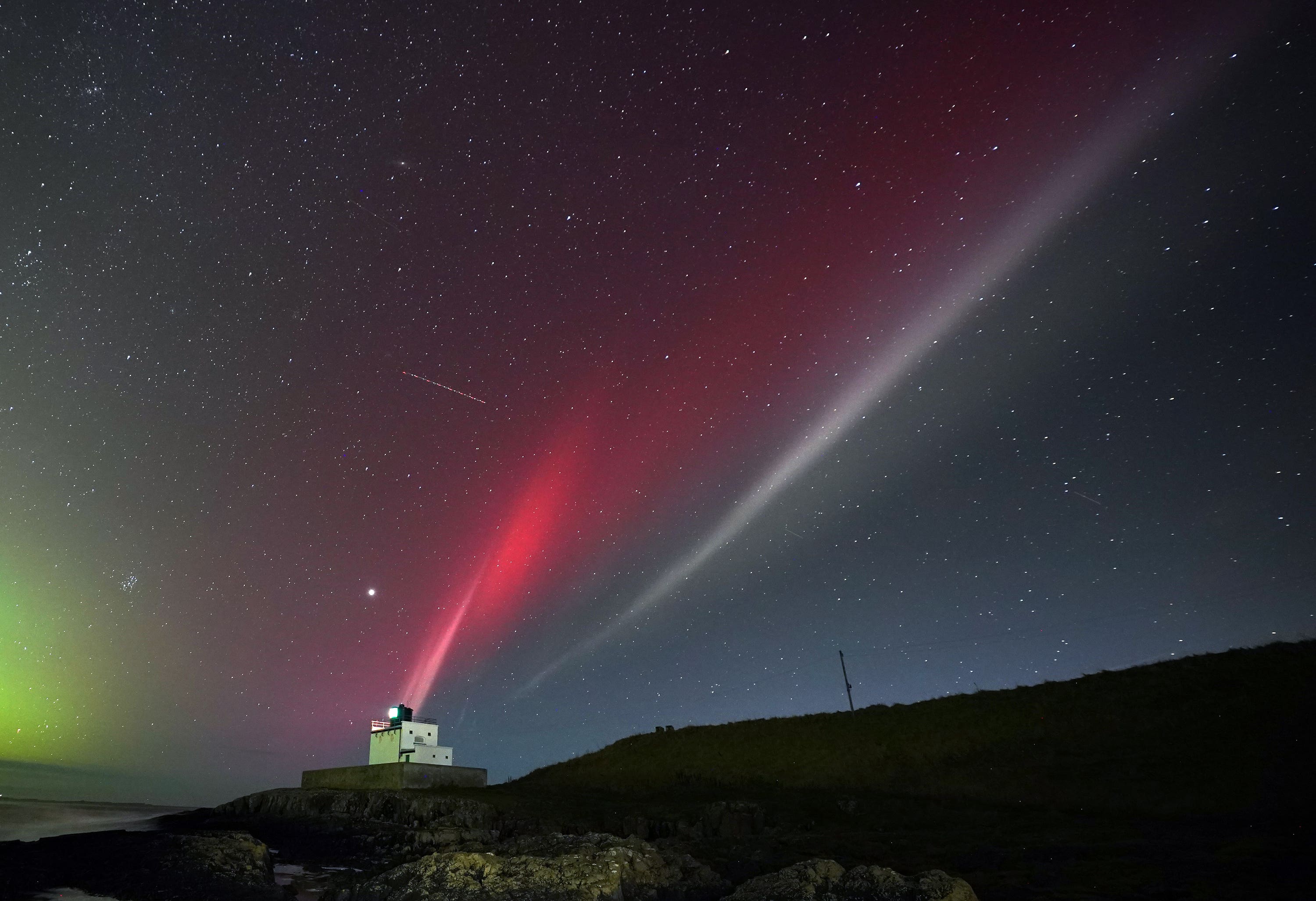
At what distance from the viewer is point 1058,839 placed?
59.7 feet

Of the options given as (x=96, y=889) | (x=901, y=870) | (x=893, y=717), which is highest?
(x=893, y=717)

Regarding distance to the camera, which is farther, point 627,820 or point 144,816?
point 144,816

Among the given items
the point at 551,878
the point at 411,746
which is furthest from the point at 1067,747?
the point at 411,746

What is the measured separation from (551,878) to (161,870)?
1081 cm

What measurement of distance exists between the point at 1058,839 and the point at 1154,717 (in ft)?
46.1

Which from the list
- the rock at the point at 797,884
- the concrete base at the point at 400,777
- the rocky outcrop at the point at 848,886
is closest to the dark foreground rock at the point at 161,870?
the rock at the point at 797,884

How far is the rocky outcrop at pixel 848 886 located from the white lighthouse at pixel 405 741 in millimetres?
39024

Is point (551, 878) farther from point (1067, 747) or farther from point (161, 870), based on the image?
point (1067, 747)

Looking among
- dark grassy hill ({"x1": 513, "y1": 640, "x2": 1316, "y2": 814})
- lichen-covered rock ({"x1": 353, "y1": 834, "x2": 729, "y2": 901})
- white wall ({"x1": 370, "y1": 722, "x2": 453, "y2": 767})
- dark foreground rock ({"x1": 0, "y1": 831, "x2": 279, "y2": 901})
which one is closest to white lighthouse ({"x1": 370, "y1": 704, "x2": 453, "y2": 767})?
white wall ({"x1": 370, "y1": 722, "x2": 453, "y2": 767})

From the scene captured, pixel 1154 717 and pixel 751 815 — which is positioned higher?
pixel 1154 717

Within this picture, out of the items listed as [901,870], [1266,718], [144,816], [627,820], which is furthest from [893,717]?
[144,816]

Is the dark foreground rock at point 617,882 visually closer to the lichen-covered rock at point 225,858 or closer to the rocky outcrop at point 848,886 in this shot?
the rocky outcrop at point 848,886

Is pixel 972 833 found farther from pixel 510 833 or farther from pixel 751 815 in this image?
pixel 510 833

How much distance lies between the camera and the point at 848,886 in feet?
44.1
